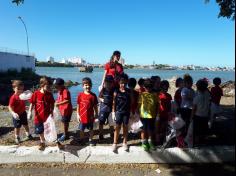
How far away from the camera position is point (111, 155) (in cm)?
741

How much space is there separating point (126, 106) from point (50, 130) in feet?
5.41

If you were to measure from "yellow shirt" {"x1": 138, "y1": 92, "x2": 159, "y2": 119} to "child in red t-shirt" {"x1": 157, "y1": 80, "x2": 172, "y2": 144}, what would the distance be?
44 centimetres

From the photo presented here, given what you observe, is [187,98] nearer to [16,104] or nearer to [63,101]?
[63,101]

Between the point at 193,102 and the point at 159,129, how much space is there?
0.99 metres

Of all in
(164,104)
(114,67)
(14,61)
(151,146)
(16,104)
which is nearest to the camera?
(151,146)

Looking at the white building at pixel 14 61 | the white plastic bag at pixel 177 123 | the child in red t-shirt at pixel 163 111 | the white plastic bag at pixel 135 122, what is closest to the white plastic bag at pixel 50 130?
the white plastic bag at pixel 135 122

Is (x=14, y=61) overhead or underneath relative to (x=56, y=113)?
overhead

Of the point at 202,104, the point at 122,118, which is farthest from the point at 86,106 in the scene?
the point at 202,104

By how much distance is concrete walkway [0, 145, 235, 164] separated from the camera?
24.1ft

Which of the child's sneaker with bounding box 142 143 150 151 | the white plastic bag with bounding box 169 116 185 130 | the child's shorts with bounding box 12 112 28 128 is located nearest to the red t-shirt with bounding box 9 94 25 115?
the child's shorts with bounding box 12 112 28 128

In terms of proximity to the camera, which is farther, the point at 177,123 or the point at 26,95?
the point at 26,95

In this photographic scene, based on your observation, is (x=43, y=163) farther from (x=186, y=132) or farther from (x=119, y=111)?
(x=186, y=132)

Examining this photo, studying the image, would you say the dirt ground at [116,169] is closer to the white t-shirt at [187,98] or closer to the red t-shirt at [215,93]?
the white t-shirt at [187,98]

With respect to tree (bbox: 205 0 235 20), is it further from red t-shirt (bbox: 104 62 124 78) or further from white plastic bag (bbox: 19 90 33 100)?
white plastic bag (bbox: 19 90 33 100)
